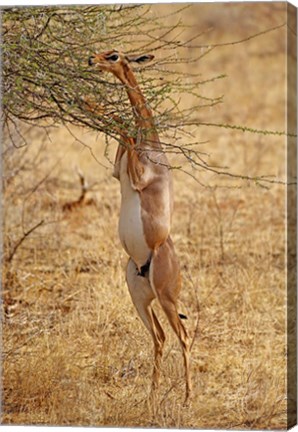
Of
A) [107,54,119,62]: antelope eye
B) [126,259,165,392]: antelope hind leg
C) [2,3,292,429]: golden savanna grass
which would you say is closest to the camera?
[107,54,119,62]: antelope eye

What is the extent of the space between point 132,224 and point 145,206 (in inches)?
2.9

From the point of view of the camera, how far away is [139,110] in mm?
4699

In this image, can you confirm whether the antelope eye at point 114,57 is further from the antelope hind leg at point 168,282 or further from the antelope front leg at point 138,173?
the antelope hind leg at point 168,282

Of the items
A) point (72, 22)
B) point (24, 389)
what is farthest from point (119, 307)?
point (72, 22)

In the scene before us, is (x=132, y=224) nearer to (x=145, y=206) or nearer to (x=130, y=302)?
(x=145, y=206)

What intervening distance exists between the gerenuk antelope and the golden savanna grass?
31 centimetres

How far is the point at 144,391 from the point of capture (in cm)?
485

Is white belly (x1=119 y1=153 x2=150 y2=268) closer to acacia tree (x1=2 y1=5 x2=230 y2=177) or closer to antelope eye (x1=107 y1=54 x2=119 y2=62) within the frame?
acacia tree (x1=2 y1=5 x2=230 y2=177)

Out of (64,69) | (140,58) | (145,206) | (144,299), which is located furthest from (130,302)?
(140,58)

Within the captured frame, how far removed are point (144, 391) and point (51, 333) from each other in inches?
28.8

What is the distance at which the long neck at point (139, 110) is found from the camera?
4676mm

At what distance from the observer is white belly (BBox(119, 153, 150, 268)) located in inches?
185

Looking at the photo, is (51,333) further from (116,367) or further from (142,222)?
(142,222)

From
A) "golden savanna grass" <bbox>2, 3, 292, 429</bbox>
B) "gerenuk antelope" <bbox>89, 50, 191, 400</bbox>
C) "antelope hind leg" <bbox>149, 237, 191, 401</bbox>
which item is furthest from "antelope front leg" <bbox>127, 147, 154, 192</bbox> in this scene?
"golden savanna grass" <bbox>2, 3, 292, 429</bbox>
